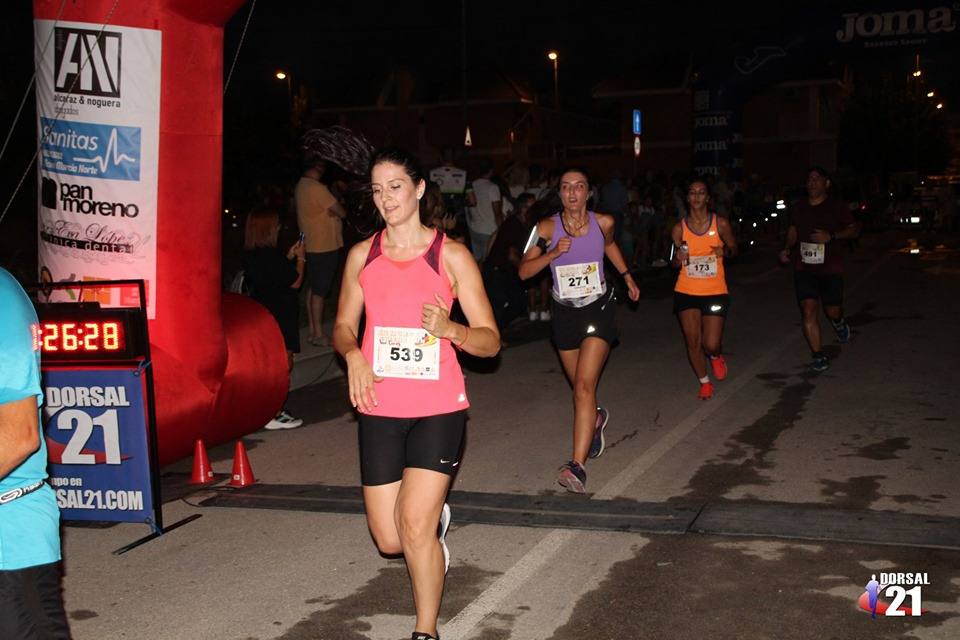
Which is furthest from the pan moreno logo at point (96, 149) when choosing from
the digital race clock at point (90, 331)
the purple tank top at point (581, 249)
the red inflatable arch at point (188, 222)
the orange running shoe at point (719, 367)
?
the orange running shoe at point (719, 367)

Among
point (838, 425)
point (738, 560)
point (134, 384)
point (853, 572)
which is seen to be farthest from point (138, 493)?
point (838, 425)

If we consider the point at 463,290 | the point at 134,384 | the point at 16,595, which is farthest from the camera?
the point at 134,384

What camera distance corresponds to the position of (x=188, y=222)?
742cm

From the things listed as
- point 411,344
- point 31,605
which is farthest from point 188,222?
point 31,605

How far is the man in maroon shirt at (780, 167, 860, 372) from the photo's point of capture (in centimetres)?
1056

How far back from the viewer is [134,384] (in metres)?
6.04

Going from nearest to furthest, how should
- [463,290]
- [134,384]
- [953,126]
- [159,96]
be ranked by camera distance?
[463,290] < [134,384] < [159,96] < [953,126]

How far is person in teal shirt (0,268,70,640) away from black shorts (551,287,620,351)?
4.27 meters

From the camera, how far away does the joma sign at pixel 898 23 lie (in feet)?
84.0

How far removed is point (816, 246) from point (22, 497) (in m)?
8.85

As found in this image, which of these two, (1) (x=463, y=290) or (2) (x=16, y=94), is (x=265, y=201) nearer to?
(1) (x=463, y=290)

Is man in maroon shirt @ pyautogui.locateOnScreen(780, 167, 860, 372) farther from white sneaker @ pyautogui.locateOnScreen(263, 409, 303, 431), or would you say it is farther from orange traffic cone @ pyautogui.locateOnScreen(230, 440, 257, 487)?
orange traffic cone @ pyautogui.locateOnScreen(230, 440, 257, 487)

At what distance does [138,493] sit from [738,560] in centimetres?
321

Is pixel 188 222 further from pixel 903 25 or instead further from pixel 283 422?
pixel 903 25
